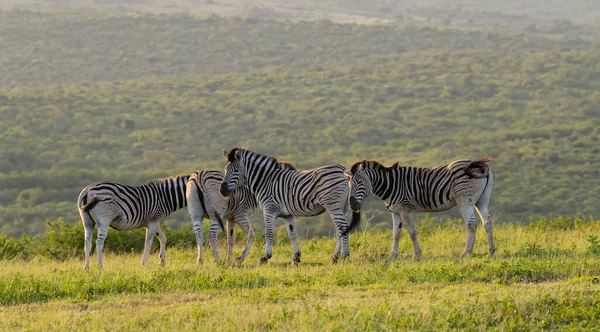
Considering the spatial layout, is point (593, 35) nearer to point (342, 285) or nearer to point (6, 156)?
point (6, 156)

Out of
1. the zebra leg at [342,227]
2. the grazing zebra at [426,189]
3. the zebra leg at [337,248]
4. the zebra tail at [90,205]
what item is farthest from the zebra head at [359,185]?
the zebra tail at [90,205]

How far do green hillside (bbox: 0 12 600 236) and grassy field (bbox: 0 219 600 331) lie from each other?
29344 mm

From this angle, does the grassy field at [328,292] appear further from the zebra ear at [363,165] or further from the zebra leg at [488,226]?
the zebra ear at [363,165]

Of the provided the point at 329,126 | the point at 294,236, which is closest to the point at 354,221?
the point at 294,236

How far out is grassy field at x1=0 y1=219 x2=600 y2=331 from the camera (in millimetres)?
9203

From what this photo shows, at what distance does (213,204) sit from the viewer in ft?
47.5

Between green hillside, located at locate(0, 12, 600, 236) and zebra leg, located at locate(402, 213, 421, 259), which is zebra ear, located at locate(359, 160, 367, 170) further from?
green hillside, located at locate(0, 12, 600, 236)

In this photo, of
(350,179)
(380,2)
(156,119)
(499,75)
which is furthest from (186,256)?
(380,2)

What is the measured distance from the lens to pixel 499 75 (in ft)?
284

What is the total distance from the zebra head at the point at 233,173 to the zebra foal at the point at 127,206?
3.33ft

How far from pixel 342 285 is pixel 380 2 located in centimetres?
14539

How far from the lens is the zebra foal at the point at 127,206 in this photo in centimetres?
1366

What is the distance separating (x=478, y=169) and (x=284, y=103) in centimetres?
6613

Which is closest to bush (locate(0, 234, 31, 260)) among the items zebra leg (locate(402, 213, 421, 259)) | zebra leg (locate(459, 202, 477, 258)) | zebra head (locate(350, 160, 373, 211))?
zebra head (locate(350, 160, 373, 211))
